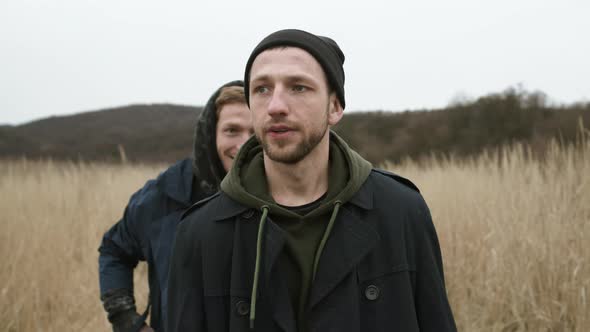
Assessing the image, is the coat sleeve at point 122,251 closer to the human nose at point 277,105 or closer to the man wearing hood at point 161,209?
the man wearing hood at point 161,209

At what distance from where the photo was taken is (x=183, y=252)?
1.49 meters

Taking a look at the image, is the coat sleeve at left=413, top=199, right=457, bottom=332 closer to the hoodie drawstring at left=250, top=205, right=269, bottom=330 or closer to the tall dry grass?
the hoodie drawstring at left=250, top=205, right=269, bottom=330

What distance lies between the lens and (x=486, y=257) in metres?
3.99

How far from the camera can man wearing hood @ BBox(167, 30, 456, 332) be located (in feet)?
4.55

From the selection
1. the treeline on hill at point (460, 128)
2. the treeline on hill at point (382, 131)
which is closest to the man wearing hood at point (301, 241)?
the treeline on hill at point (382, 131)

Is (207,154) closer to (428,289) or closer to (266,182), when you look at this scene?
(266,182)

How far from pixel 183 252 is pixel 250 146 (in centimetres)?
44

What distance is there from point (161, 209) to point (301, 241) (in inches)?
45.5

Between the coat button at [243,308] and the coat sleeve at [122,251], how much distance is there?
113 centimetres

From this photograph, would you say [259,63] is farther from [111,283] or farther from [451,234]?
[451,234]

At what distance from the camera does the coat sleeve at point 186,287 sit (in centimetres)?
144

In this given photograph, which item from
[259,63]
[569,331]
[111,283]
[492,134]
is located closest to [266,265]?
[259,63]

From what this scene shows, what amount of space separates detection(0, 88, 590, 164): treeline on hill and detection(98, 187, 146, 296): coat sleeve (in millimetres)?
6262

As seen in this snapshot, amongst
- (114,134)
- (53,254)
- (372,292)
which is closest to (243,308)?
(372,292)
